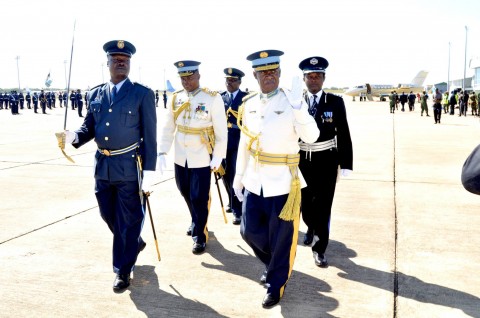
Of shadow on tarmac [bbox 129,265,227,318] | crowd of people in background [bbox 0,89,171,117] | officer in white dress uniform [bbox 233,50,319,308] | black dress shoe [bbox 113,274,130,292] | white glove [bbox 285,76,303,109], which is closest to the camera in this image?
white glove [bbox 285,76,303,109]

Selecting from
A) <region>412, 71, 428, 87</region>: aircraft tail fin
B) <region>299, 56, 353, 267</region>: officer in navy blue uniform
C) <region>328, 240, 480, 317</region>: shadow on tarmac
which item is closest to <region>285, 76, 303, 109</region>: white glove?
<region>299, 56, 353, 267</region>: officer in navy blue uniform

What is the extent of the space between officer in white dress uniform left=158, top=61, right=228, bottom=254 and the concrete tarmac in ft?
1.72

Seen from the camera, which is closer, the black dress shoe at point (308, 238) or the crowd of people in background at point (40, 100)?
the black dress shoe at point (308, 238)

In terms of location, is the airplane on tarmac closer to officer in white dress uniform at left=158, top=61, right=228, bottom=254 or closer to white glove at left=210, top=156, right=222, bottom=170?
officer in white dress uniform at left=158, top=61, right=228, bottom=254

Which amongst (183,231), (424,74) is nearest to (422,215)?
(183,231)

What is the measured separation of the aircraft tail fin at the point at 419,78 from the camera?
65.3 meters

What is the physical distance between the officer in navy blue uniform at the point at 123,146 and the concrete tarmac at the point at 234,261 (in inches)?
15.6

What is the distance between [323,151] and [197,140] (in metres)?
1.38

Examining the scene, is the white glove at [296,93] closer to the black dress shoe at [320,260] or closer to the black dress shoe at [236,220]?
the black dress shoe at [320,260]

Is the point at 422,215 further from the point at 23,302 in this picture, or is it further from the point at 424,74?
the point at 424,74

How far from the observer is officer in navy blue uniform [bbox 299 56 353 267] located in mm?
4523

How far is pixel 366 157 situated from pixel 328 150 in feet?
23.0

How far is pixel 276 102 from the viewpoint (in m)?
3.65

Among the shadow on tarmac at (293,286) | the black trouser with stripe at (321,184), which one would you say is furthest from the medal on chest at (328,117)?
the shadow on tarmac at (293,286)
